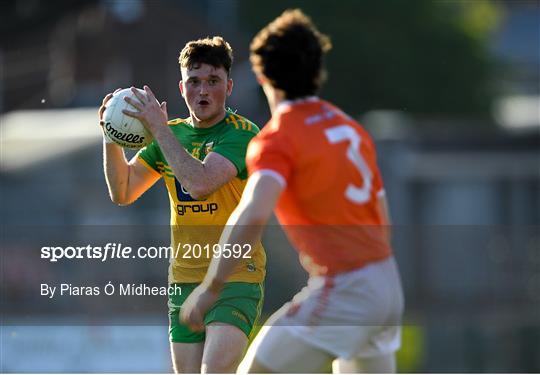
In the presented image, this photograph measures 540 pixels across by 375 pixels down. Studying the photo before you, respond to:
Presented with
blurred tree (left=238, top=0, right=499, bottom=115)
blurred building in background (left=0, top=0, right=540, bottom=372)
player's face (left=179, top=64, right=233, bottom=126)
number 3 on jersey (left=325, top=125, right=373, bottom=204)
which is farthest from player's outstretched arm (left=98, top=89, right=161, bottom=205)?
blurred tree (left=238, top=0, right=499, bottom=115)

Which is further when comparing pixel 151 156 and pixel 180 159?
pixel 151 156

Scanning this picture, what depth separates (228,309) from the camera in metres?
8.53

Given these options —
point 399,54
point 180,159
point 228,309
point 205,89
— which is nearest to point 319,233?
point 180,159

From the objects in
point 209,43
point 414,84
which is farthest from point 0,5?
point 209,43

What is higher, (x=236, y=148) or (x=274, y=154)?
(x=236, y=148)

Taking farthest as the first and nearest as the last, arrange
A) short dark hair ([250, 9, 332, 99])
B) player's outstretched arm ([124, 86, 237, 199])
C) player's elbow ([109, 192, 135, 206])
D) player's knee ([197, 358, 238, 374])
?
player's elbow ([109, 192, 135, 206]), player's knee ([197, 358, 238, 374]), player's outstretched arm ([124, 86, 237, 199]), short dark hair ([250, 9, 332, 99])

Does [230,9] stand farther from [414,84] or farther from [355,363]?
[355,363]

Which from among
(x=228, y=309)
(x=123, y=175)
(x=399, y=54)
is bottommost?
(x=228, y=309)

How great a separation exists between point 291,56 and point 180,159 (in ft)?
4.28

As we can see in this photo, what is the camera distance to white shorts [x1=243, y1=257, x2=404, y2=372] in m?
6.93

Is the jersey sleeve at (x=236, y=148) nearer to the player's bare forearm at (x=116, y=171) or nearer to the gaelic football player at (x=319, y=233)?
the player's bare forearm at (x=116, y=171)

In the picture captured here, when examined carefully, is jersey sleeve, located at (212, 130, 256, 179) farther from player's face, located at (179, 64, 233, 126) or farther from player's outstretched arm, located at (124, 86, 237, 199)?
player's face, located at (179, 64, 233, 126)

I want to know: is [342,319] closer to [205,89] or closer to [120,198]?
[205,89]

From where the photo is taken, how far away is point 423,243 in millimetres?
27922
